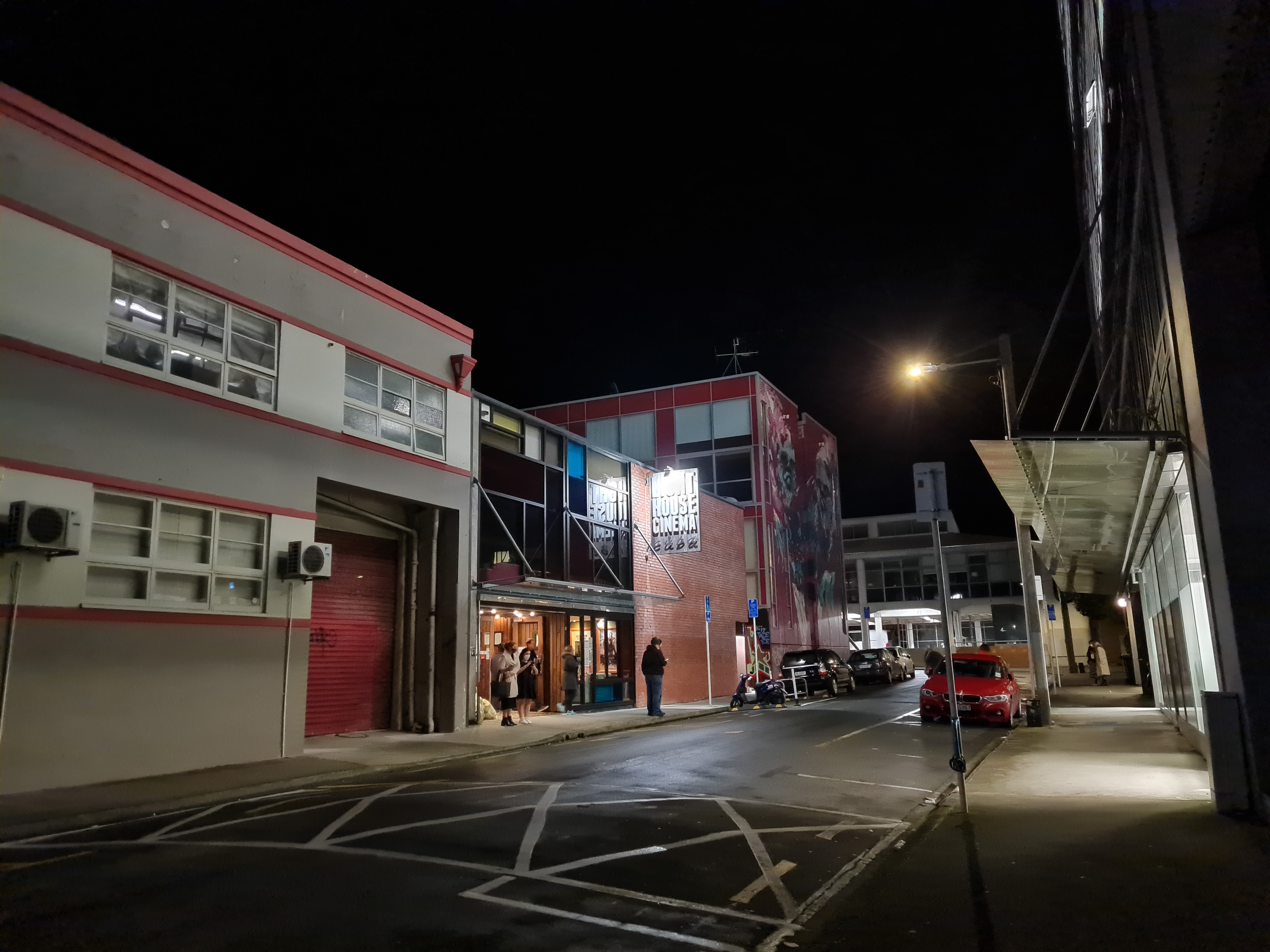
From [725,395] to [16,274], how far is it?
3141 centimetres

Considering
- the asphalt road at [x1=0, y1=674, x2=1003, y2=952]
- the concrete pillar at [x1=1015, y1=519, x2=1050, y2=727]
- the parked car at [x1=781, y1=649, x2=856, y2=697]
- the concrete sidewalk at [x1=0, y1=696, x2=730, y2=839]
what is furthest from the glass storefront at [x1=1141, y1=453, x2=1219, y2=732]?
the parked car at [x1=781, y1=649, x2=856, y2=697]

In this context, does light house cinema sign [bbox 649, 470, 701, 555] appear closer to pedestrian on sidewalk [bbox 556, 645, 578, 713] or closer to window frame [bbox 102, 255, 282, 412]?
pedestrian on sidewalk [bbox 556, 645, 578, 713]

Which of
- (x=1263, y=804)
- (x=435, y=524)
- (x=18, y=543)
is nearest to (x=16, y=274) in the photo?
(x=18, y=543)

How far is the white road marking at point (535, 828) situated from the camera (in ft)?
23.0

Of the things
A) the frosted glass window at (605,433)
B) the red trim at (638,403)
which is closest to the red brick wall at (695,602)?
the red trim at (638,403)

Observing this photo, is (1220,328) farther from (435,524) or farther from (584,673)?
(584,673)

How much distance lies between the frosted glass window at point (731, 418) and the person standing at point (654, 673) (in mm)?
18668

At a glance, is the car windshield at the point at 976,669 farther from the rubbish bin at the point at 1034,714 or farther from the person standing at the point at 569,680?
the person standing at the point at 569,680

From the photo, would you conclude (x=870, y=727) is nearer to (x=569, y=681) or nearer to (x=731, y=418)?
(x=569, y=681)

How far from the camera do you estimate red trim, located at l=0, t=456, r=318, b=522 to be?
433 inches

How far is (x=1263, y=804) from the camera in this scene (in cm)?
765

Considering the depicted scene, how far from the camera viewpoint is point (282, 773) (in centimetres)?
1210

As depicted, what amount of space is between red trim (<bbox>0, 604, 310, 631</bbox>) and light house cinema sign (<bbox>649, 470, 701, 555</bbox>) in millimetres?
14058

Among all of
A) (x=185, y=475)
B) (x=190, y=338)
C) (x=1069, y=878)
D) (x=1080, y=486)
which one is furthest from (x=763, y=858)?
(x=190, y=338)
